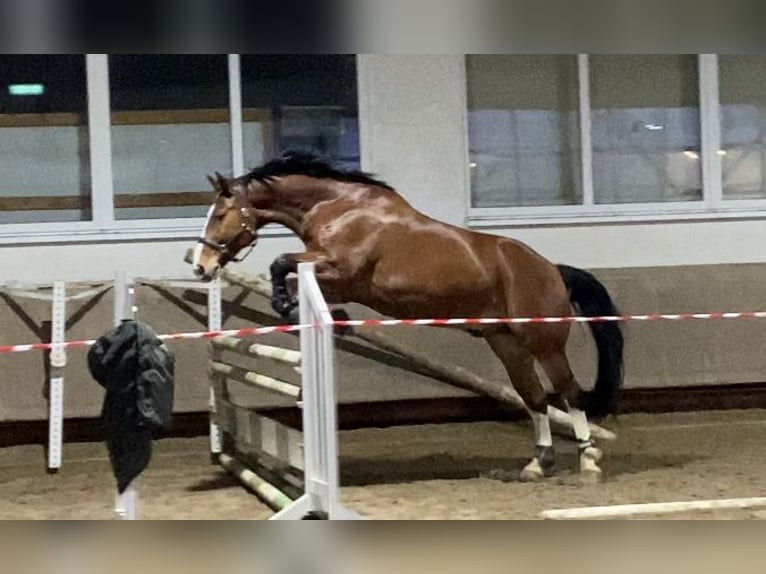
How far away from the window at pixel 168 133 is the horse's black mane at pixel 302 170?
109 centimetres

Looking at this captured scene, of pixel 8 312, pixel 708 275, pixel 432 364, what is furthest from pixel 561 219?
pixel 8 312

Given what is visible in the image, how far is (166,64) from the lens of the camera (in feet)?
17.2

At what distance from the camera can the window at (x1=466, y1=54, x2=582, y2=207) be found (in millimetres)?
5500

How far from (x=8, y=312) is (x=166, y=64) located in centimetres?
135

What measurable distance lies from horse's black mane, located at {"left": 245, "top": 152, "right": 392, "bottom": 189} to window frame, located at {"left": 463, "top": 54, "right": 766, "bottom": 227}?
1.21 m

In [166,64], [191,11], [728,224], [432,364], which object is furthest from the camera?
[728,224]

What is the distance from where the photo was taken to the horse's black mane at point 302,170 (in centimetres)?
423

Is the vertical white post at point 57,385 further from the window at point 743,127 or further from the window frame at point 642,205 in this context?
the window at point 743,127

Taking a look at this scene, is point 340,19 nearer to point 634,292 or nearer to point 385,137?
point 385,137

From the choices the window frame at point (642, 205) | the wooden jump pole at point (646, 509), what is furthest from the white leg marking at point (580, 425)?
the window frame at point (642, 205)

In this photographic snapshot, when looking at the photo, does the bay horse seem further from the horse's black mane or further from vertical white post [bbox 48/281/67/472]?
vertical white post [bbox 48/281/67/472]

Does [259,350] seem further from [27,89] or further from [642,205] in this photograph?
[642,205]

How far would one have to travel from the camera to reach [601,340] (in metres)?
4.36

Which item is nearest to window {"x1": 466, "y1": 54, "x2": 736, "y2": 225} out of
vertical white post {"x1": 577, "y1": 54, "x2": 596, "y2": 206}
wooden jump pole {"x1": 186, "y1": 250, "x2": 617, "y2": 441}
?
vertical white post {"x1": 577, "y1": 54, "x2": 596, "y2": 206}
